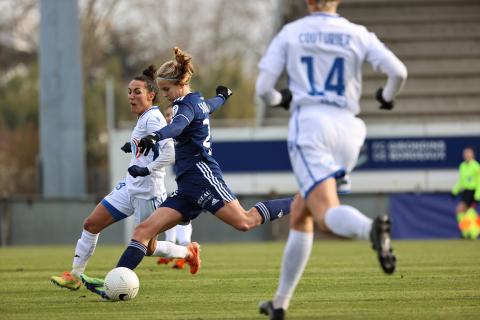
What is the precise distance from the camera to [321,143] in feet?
23.0

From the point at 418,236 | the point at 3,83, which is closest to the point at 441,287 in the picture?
the point at 418,236

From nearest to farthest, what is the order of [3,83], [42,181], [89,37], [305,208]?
[305,208], [42,181], [3,83], [89,37]

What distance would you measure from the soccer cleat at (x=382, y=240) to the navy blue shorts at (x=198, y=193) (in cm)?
302

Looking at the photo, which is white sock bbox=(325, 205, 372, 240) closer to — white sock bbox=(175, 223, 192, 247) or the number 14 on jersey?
the number 14 on jersey

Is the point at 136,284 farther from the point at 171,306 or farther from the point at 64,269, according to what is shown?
the point at 64,269

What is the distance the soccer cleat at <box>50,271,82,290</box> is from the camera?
10133 mm

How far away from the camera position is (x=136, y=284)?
9156mm

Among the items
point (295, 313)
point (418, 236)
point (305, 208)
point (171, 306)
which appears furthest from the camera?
point (418, 236)

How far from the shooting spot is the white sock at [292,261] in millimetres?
7109

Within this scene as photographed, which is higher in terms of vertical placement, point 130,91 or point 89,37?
point 130,91

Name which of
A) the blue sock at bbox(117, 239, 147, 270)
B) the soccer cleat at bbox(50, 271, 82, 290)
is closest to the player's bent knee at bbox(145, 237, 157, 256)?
the soccer cleat at bbox(50, 271, 82, 290)

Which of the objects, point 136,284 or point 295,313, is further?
point 136,284

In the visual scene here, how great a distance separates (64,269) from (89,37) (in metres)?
38.5

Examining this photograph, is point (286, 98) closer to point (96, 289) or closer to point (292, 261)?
point (292, 261)
